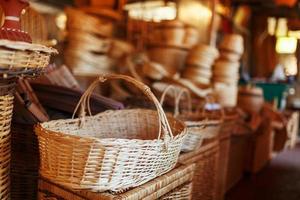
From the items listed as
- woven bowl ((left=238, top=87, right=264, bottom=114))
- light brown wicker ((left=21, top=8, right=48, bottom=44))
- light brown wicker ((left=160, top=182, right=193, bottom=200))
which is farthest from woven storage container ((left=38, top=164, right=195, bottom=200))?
woven bowl ((left=238, top=87, right=264, bottom=114))

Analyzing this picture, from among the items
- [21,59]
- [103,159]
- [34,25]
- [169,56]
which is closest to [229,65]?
[169,56]

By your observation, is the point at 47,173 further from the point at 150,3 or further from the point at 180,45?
the point at 150,3

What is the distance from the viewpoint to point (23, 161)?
1.44 meters

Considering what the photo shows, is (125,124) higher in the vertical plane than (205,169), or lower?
higher

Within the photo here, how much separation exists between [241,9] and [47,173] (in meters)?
5.96

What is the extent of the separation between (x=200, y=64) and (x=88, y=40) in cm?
100

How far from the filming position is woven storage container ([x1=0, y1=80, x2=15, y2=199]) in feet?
3.25

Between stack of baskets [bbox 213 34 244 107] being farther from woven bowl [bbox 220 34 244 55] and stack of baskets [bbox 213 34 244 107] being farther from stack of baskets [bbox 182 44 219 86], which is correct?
stack of baskets [bbox 182 44 219 86]

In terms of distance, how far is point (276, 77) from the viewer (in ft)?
21.8

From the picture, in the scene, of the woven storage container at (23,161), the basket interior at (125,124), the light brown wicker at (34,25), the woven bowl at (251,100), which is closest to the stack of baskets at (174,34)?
the woven bowl at (251,100)

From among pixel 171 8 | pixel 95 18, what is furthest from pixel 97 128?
pixel 171 8

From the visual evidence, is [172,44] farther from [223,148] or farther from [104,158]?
[104,158]

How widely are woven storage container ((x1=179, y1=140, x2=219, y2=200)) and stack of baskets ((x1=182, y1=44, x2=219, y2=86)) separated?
1.13 meters

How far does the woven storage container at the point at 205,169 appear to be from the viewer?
1.71m
